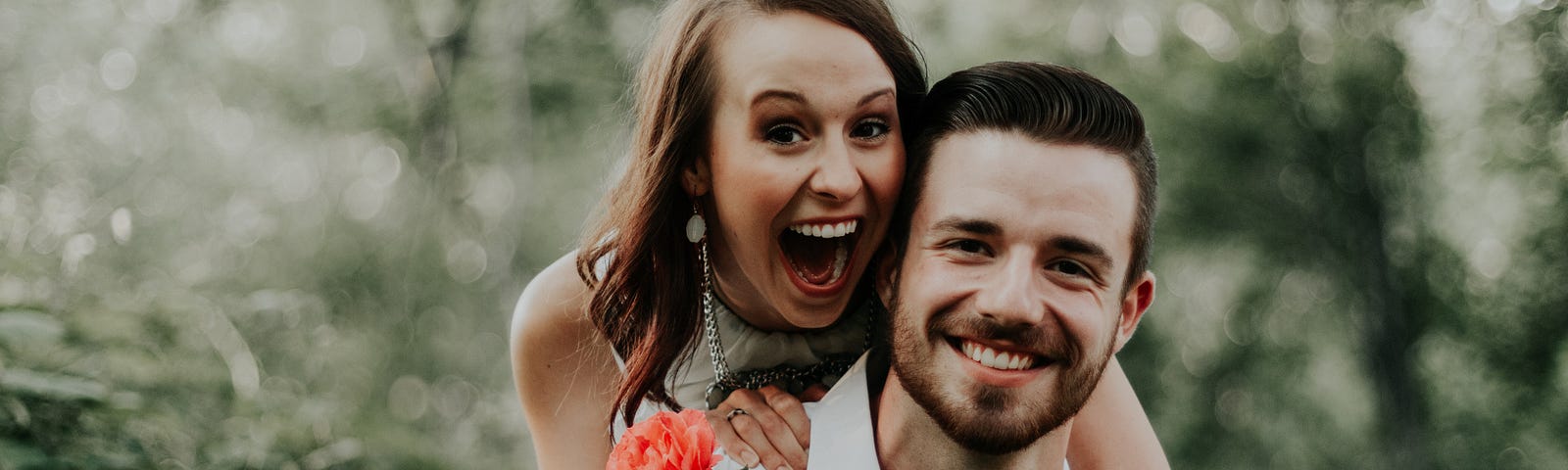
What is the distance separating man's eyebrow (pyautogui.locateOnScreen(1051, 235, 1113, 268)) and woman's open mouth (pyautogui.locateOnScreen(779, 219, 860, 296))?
0.47m

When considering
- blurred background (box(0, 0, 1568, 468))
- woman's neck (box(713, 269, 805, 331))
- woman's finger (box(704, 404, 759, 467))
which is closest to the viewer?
woman's finger (box(704, 404, 759, 467))

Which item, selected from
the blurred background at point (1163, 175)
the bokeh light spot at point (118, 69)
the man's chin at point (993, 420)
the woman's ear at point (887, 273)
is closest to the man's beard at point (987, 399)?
the man's chin at point (993, 420)

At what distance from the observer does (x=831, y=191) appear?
302 cm

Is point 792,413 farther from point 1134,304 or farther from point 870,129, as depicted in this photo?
point 1134,304

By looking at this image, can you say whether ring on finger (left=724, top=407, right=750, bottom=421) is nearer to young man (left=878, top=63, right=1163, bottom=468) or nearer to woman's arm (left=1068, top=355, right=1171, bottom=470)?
young man (left=878, top=63, right=1163, bottom=468)

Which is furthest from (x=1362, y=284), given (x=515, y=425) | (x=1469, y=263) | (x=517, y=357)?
(x=517, y=357)

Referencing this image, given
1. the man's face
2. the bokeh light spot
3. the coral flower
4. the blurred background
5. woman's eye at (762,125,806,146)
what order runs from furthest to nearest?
the blurred background → the bokeh light spot → woman's eye at (762,125,806,146) → the man's face → the coral flower

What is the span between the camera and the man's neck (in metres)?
3.17

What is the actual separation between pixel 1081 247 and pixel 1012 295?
0.20 m

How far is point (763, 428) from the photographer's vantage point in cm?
332

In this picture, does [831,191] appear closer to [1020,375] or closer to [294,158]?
[1020,375]

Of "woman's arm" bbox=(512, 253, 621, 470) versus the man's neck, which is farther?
"woman's arm" bbox=(512, 253, 621, 470)

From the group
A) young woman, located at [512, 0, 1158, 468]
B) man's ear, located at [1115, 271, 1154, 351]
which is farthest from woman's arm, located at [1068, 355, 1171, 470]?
man's ear, located at [1115, 271, 1154, 351]

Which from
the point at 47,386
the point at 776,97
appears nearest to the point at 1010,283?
the point at 776,97
